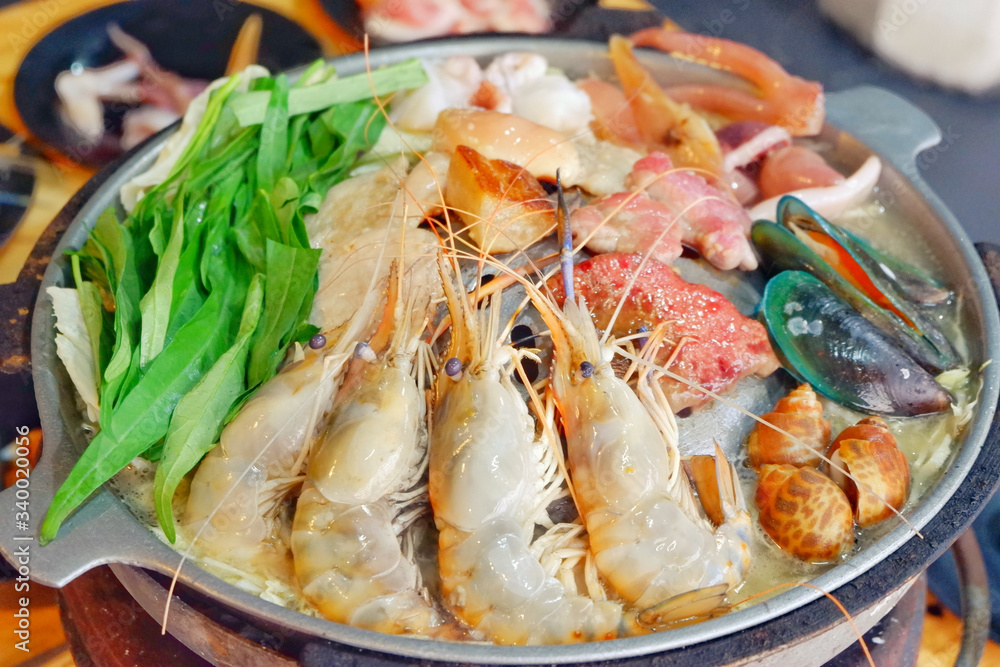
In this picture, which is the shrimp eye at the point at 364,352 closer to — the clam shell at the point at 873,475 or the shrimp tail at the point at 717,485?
the shrimp tail at the point at 717,485

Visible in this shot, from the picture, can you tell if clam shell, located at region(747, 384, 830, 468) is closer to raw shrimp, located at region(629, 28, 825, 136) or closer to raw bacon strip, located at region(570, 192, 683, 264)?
raw bacon strip, located at region(570, 192, 683, 264)

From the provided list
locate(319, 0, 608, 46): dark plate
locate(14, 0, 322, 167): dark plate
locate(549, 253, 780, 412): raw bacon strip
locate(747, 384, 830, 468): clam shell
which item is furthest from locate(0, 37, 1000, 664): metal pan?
locate(319, 0, 608, 46): dark plate

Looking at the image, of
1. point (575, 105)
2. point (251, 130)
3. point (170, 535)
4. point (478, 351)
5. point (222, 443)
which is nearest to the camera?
point (170, 535)

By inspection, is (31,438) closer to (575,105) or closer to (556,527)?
(556,527)

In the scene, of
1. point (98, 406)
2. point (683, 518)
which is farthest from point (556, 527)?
point (98, 406)

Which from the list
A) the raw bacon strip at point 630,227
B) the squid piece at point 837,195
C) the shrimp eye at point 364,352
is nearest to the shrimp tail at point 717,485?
the raw bacon strip at point 630,227

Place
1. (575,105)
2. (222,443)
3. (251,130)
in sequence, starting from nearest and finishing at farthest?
(222,443) < (251,130) < (575,105)
